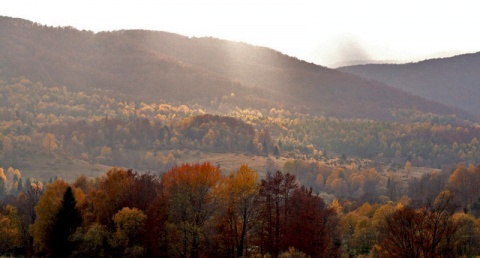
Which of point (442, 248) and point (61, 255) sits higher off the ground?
point (442, 248)

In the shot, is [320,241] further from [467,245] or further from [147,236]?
[467,245]

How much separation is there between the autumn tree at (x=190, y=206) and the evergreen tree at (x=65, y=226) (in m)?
15.3

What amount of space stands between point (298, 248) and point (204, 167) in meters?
20.6

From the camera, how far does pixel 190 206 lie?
309ft

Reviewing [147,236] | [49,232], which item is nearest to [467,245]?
[147,236]

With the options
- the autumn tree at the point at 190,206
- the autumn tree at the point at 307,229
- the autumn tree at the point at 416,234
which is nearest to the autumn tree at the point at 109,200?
the autumn tree at the point at 190,206

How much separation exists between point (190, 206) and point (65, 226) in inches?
798

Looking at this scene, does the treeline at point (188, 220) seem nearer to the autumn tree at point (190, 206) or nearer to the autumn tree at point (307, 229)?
the autumn tree at point (190, 206)

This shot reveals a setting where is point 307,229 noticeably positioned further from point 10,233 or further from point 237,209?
point 10,233

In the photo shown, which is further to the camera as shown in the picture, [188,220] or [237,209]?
[237,209]

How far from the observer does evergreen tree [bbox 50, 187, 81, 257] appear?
93.9 metres

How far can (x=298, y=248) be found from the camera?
87312 mm

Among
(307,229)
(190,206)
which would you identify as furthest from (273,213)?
(190,206)

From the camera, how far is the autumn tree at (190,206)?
9031cm
